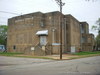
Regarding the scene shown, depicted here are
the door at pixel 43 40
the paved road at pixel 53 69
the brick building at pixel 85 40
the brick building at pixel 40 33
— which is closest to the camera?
the paved road at pixel 53 69

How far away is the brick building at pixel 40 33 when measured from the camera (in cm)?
4281

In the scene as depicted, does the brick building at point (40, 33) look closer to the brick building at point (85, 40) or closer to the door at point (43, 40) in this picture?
the door at point (43, 40)

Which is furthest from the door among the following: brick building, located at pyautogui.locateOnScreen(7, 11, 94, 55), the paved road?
the paved road

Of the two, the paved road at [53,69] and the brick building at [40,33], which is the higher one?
the brick building at [40,33]

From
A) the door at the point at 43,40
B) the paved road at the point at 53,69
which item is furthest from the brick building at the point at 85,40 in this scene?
the paved road at the point at 53,69

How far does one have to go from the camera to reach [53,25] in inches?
1754

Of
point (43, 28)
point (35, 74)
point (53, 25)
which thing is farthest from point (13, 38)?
point (35, 74)

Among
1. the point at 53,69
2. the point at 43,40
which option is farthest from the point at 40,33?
the point at 53,69

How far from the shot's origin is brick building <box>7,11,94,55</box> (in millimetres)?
42812

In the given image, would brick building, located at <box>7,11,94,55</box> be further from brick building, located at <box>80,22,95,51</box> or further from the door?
brick building, located at <box>80,22,95,51</box>

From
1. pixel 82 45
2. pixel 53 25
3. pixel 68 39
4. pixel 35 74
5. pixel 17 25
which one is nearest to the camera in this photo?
pixel 35 74

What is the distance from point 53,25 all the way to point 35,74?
34724 mm

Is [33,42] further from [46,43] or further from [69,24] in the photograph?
[69,24]

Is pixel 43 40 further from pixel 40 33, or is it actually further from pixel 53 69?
pixel 53 69
